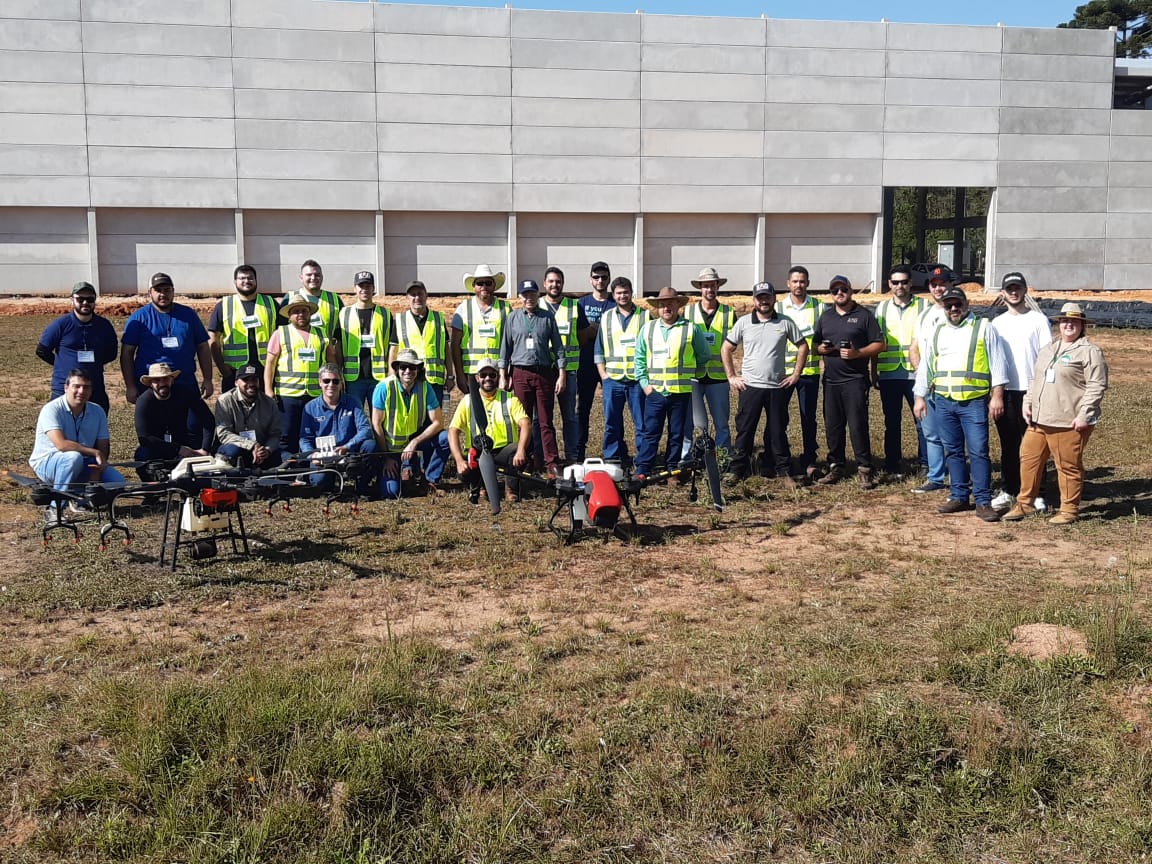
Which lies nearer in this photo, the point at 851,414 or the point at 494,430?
the point at 494,430

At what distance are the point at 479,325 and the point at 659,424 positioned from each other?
7.21 feet

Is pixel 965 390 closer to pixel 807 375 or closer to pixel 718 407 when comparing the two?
pixel 807 375

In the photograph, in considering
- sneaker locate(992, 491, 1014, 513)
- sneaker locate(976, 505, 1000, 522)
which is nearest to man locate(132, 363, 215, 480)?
sneaker locate(976, 505, 1000, 522)

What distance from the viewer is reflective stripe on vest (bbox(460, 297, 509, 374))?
1113 cm

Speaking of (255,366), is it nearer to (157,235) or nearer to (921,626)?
(921,626)

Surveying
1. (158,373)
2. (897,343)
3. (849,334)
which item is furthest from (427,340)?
(897,343)

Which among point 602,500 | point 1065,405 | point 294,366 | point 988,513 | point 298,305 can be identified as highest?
point 298,305

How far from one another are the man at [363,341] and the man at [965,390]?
5570 mm

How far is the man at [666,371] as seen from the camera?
35.1 ft

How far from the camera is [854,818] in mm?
4727

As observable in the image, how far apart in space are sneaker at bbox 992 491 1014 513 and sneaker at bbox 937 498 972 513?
258 mm

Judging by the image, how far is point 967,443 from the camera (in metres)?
9.75

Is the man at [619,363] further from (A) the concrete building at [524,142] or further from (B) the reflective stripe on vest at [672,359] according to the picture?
(A) the concrete building at [524,142]

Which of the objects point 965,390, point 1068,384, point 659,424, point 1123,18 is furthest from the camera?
point 1123,18
